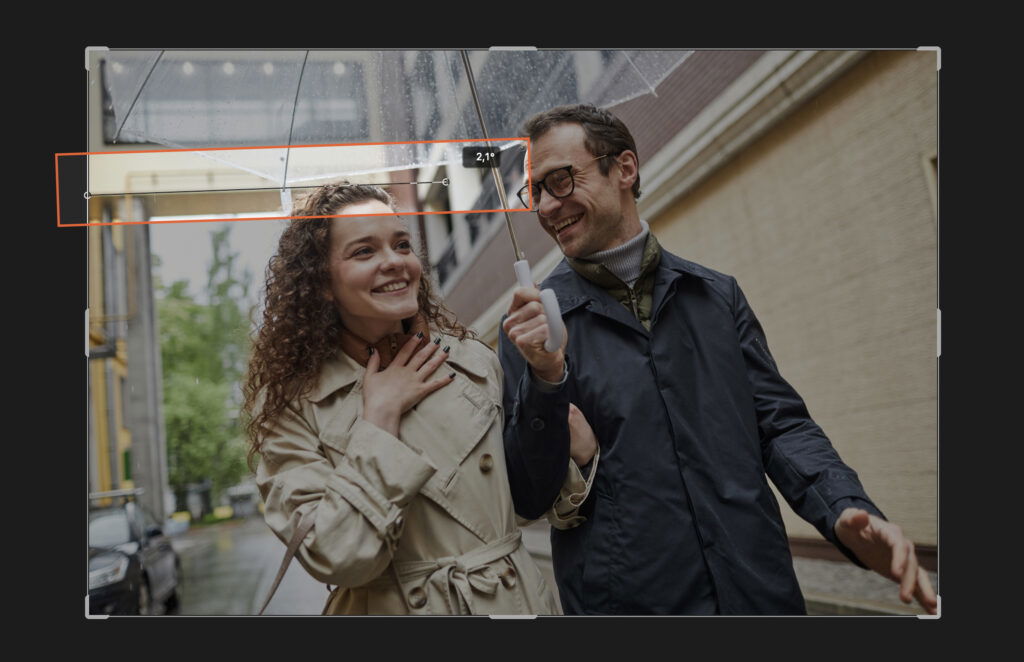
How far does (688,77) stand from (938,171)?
104 centimetres

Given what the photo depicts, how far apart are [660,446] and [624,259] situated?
2.21 ft

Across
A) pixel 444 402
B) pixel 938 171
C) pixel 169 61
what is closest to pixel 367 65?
pixel 169 61

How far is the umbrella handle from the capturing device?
3236 mm

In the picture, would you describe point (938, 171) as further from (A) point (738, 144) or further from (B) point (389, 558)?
(B) point (389, 558)

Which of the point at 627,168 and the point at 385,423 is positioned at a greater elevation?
the point at 627,168

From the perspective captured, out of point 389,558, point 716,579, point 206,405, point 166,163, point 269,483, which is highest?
point 166,163

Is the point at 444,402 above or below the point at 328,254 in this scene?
below

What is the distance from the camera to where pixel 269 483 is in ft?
11.2

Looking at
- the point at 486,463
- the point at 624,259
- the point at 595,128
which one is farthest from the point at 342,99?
the point at 486,463

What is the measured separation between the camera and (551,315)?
3289 millimetres

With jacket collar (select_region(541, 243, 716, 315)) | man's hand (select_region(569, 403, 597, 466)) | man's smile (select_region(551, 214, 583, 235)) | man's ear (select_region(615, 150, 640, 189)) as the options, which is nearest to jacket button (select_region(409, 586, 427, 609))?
man's hand (select_region(569, 403, 597, 466))

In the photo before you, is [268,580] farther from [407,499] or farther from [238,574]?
[407,499]

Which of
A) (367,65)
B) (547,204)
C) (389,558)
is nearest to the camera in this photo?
(389,558)

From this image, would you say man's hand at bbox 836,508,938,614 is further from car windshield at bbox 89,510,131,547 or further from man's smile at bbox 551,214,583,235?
car windshield at bbox 89,510,131,547
